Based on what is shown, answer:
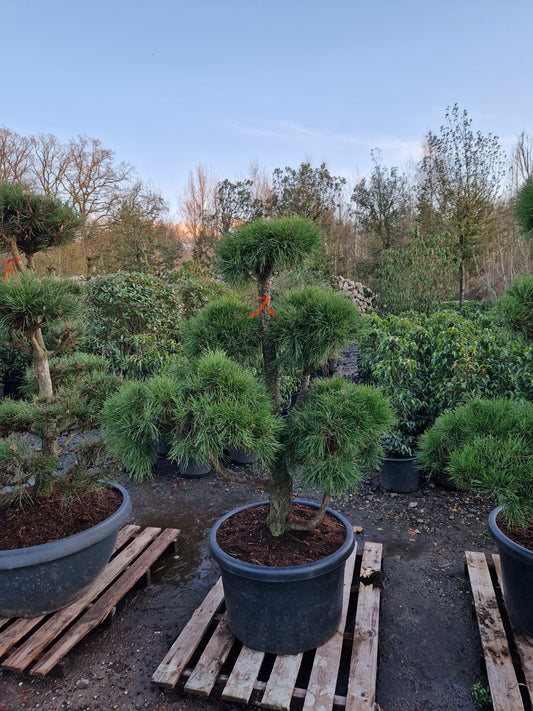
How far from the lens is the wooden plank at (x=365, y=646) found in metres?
1.37

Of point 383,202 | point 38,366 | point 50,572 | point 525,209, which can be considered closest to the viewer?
point 525,209

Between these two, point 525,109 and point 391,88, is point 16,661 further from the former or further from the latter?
point 525,109

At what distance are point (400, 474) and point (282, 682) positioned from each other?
2057 mm

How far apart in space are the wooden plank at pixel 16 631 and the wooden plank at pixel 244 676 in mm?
903

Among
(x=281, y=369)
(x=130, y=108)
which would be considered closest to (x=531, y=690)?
(x=281, y=369)

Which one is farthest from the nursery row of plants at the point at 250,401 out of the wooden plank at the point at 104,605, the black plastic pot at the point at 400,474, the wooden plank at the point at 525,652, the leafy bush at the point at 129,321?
the leafy bush at the point at 129,321

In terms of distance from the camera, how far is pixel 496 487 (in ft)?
4.46

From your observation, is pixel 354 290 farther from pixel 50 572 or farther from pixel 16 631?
pixel 16 631

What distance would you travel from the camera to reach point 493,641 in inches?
63.2

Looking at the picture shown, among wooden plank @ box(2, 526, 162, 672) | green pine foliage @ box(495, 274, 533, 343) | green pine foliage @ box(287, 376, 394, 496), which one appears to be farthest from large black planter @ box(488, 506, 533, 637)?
wooden plank @ box(2, 526, 162, 672)

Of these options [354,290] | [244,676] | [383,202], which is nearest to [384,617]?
[244,676]

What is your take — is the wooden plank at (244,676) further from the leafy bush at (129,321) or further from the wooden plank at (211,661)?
the leafy bush at (129,321)

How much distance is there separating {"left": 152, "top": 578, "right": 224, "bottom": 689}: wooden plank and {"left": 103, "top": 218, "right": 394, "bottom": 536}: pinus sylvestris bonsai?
746 millimetres

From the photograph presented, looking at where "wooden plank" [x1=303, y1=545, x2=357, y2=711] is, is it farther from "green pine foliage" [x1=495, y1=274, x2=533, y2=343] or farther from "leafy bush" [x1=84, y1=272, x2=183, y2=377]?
"leafy bush" [x1=84, y1=272, x2=183, y2=377]
